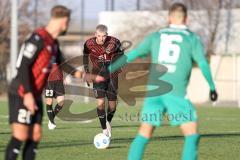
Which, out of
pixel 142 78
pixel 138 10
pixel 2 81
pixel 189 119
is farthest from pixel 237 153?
pixel 138 10

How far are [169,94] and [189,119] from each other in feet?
1.32

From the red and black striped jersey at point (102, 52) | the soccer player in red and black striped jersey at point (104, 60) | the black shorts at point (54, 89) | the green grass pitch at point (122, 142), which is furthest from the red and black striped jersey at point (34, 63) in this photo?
the black shorts at point (54, 89)

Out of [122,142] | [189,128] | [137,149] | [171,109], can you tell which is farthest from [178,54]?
[122,142]

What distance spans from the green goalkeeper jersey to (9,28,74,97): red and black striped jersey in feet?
4.44

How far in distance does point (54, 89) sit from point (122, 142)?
4614 millimetres

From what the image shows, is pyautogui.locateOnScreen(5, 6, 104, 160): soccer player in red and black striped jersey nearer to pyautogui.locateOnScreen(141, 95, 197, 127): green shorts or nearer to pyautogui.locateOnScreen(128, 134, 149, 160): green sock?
pyautogui.locateOnScreen(128, 134, 149, 160): green sock

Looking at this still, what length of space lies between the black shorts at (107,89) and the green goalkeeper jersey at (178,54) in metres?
6.15

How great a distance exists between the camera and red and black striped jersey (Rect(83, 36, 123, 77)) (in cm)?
1608

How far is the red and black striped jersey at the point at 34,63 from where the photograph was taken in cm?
885

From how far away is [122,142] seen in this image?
15273mm

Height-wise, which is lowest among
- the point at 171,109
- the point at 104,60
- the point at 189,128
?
the point at 189,128

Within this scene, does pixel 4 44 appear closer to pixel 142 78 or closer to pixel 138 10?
pixel 138 10

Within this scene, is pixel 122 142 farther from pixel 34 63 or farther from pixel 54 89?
pixel 34 63

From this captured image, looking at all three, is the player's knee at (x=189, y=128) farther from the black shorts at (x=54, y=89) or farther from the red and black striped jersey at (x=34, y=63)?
the black shorts at (x=54, y=89)
